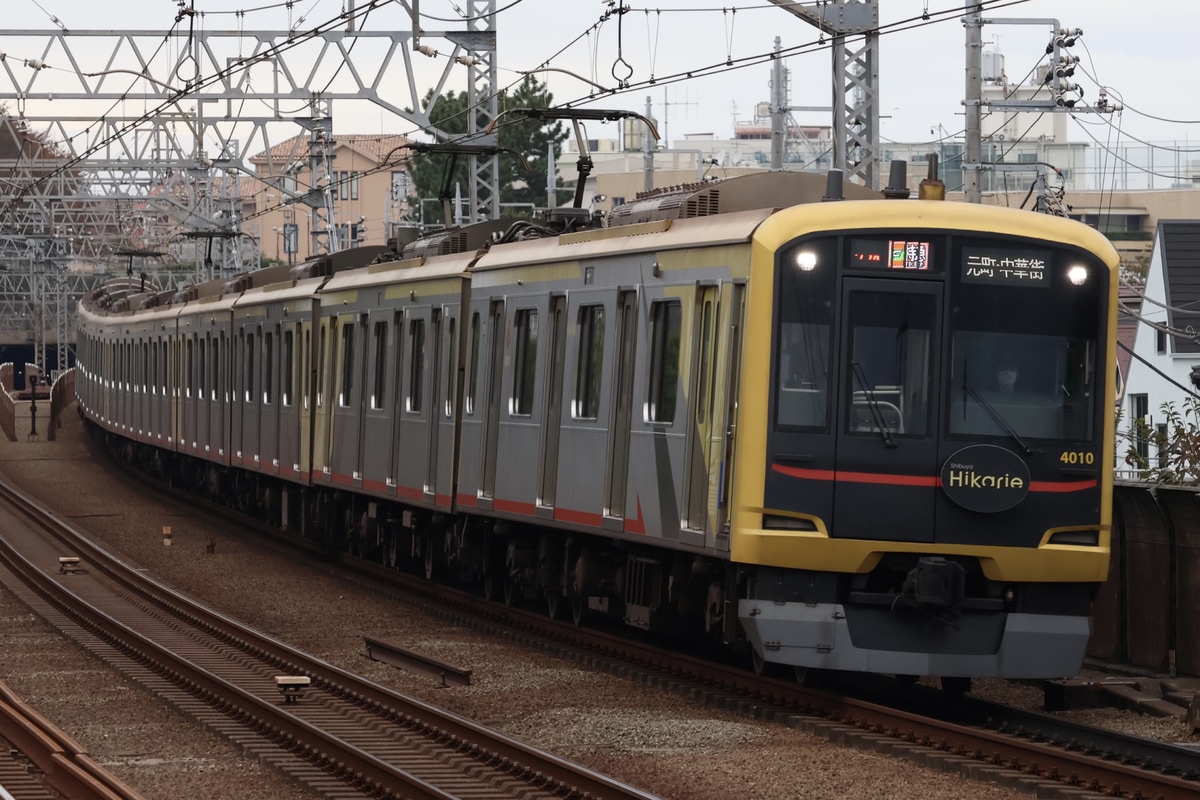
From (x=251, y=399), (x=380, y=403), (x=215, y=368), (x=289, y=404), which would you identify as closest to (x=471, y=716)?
(x=380, y=403)

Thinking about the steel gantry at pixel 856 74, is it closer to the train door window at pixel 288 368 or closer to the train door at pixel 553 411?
the train door at pixel 553 411

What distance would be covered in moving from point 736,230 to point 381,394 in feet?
27.2

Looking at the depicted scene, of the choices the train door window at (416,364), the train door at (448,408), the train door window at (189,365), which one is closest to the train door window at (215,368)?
the train door window at (189,365)

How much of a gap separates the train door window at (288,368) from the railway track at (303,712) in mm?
4568

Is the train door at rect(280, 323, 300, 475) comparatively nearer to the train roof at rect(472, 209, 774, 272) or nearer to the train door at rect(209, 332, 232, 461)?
the train door at rect(209, 332, 232, 461)

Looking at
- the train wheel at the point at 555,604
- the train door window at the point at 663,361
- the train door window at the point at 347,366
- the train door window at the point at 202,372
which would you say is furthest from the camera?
the train door window at the point at 202,372

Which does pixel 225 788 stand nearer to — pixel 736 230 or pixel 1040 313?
pixel 736 230

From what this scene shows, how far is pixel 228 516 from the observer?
29.2 metres

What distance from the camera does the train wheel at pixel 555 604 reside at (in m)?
15.7

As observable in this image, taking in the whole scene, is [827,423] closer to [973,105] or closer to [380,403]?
[973,105]

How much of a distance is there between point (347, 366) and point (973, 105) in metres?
6.82

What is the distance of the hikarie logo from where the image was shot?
10766 millimetres

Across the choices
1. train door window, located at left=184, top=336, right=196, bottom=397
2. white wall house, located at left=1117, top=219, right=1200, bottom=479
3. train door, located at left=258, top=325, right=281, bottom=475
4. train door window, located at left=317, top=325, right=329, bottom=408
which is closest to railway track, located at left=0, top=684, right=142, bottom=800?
train door window, located at left=317, top=325, right=329, bottom=408

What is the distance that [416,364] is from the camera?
17938 mm
